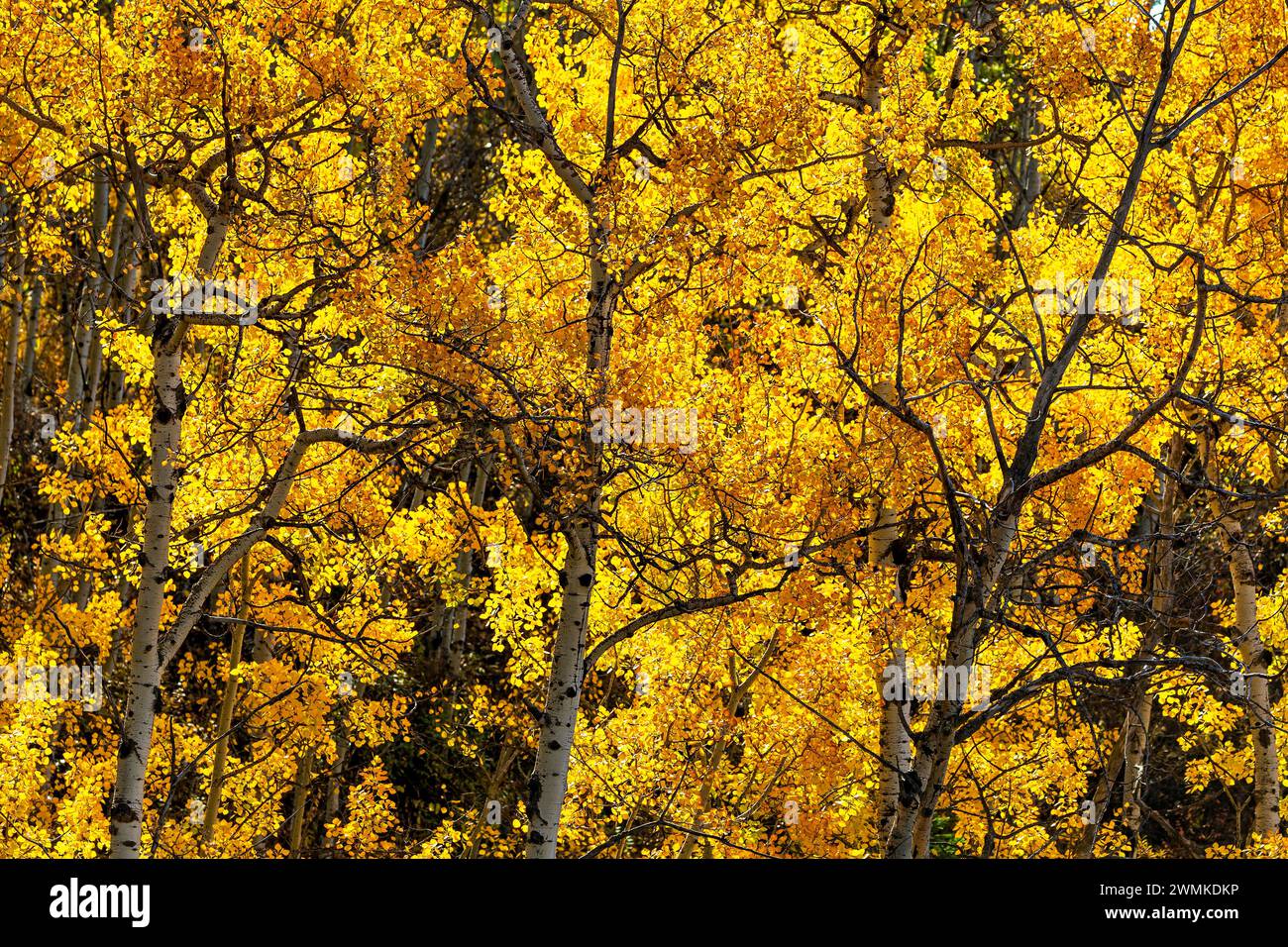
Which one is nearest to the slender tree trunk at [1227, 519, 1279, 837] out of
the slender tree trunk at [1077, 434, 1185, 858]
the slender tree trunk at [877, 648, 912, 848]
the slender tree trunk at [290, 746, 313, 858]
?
the slender tree trunk at [1077, 434, 1185, 858]

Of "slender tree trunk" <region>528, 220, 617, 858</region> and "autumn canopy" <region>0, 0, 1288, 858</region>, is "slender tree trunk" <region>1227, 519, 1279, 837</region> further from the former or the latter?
"slender tree trunk" <region>528, 220, 617, 858</region>

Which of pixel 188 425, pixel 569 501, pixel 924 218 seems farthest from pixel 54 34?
pixel 924 218

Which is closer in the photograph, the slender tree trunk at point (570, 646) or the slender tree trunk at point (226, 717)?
the slender tree trunk at point (570, 646)

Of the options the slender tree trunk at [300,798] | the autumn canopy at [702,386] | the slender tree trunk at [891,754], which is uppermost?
the autumn canopy at [702,386]

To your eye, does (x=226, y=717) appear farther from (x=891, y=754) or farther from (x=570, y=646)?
(x=891, y=754)

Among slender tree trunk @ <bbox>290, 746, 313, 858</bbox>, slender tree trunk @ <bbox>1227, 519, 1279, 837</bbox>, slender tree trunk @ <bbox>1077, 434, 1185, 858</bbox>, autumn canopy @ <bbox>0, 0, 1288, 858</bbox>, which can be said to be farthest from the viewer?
slender tree trunk @ <bbox>290, 746, 313, 858</bbox>

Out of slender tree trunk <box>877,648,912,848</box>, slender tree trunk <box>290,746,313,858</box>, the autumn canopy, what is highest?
the autumn canopy

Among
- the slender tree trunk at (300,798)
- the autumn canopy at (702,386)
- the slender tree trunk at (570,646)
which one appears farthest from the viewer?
the slender tree trunk at (300,798)

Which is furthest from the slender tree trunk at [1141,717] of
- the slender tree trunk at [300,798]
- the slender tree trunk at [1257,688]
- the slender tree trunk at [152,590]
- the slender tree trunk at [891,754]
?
the slender tree trunk at [300,798]

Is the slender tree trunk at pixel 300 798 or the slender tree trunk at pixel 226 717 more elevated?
the slender tree trunk at pixel 226 717

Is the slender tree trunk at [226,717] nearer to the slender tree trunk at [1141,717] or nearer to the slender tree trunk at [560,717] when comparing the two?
the slender tree trunk at [560,717]

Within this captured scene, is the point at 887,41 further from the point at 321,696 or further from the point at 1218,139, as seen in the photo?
the point at 321,696

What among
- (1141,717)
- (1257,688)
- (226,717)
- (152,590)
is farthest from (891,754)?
(226,717)

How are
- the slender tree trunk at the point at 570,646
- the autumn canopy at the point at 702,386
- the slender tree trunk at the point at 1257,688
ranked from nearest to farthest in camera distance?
the autumn canopy at the point at 702,386 < the slender tree trunk at the point at 570,646 < the slender tree trunk at the point at 1257,688
